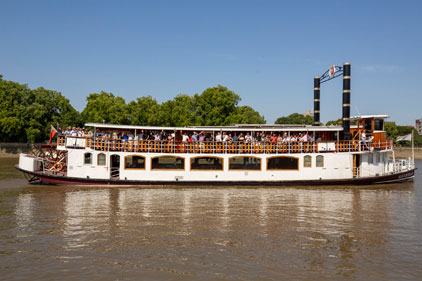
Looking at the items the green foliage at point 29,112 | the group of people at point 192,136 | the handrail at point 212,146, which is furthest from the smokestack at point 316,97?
the green foliage at point 29,112

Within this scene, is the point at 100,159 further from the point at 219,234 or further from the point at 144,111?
the point at 144,111

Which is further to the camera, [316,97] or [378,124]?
[316,97]

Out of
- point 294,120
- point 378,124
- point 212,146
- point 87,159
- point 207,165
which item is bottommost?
point 207,165

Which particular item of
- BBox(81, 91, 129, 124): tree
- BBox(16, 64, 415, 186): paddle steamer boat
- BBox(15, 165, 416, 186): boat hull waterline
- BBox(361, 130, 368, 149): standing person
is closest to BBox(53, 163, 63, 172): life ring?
BBox(16, 64, 415, 186): paddle steamer boat

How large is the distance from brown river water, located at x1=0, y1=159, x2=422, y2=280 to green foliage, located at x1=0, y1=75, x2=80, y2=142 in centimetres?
5015

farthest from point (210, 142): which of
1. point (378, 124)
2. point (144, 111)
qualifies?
point (144, 111)

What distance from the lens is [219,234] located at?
42.6 ft

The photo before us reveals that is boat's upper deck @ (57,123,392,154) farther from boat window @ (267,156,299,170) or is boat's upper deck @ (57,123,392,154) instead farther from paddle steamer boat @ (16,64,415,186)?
boat window @ (267,156,299,170)

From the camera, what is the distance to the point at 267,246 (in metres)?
11.7

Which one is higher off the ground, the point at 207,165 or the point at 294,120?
the point at 294,120

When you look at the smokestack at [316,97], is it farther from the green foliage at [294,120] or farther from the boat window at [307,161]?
the green foliage at [294,120]

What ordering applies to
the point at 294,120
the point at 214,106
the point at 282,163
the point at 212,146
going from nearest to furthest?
the point at 212,146
the point at 282,163
the point at 214,106
the point at 294,120

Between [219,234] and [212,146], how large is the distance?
12.9 meters

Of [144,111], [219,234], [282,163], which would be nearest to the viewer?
[219,234]
